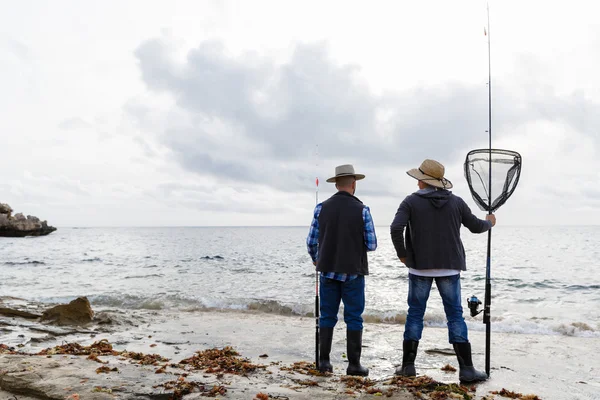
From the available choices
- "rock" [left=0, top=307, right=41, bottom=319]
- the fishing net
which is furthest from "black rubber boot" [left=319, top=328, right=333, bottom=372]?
"rock" [left=0, top=307, right=41, bottom=319]

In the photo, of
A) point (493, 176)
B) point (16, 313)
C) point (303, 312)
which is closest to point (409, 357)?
point (493, 176)

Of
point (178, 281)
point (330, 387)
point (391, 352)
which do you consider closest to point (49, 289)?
point (178, 281)

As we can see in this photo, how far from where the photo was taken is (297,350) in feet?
23.7

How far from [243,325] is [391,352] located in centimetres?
378

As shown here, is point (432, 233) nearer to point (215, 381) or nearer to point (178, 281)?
point (215, 381)

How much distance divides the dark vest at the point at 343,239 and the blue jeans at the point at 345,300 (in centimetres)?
19

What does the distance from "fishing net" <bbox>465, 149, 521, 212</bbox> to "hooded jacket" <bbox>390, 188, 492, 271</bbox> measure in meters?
0.66

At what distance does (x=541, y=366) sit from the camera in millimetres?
6480

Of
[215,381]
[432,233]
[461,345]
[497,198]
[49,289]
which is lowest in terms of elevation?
[49,289]

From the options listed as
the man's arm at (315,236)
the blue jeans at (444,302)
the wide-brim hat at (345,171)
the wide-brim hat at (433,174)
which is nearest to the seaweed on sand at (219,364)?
the man's arm at (315,236)

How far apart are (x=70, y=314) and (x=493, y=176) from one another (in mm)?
8673

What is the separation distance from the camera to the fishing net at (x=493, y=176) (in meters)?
5.36

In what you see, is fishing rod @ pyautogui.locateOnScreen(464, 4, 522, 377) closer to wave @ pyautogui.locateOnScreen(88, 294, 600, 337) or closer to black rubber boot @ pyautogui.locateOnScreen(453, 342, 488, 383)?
black rubber boot @ pyautogui.locateOnScreen(453, 342, 488, 383)

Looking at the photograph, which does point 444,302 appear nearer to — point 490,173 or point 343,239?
point 343,239
